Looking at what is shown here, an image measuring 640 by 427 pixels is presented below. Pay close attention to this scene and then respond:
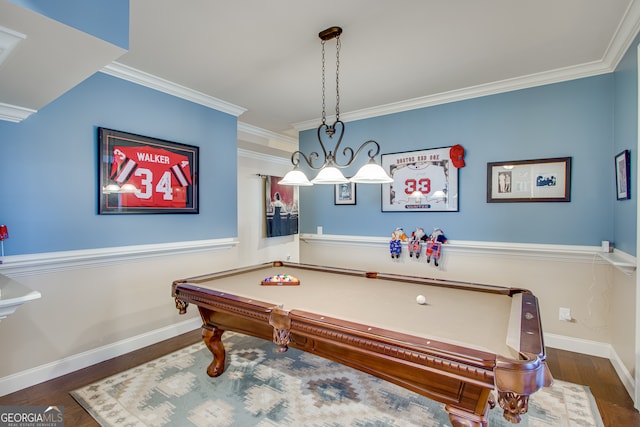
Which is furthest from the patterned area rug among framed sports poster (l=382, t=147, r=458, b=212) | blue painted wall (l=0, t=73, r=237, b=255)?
framed sports poster (l=382, t=147, r=458, b=212)

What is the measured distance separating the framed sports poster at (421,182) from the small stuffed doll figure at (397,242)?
0.27 metres

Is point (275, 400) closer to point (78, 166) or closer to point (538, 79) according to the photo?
point (78, 166)

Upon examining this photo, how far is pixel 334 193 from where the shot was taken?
14.0ft

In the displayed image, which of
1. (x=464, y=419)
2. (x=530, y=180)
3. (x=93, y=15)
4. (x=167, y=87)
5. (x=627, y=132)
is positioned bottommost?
(x=464, y=419)

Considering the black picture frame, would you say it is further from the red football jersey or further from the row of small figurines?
the red football jersey

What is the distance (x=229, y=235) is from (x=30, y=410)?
2166mm

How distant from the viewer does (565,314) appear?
112 inches

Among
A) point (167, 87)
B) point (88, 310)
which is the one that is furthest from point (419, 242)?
point (88, 310)

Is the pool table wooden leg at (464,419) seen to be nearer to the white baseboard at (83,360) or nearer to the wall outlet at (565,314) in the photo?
the wall outlet at (565,314)

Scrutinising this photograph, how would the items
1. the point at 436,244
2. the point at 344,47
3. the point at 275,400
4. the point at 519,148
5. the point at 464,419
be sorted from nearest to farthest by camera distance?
1. the point at 464,419
2. the point at 275,400
3. the point at 344,47
4. the point at 519,148
5. the point at 436,244

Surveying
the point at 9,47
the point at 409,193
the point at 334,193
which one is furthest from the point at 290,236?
the point at 9,47

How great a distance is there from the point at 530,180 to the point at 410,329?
240cm

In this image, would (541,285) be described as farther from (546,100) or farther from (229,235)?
(229,235)

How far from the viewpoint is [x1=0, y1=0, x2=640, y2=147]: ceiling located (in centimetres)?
167
